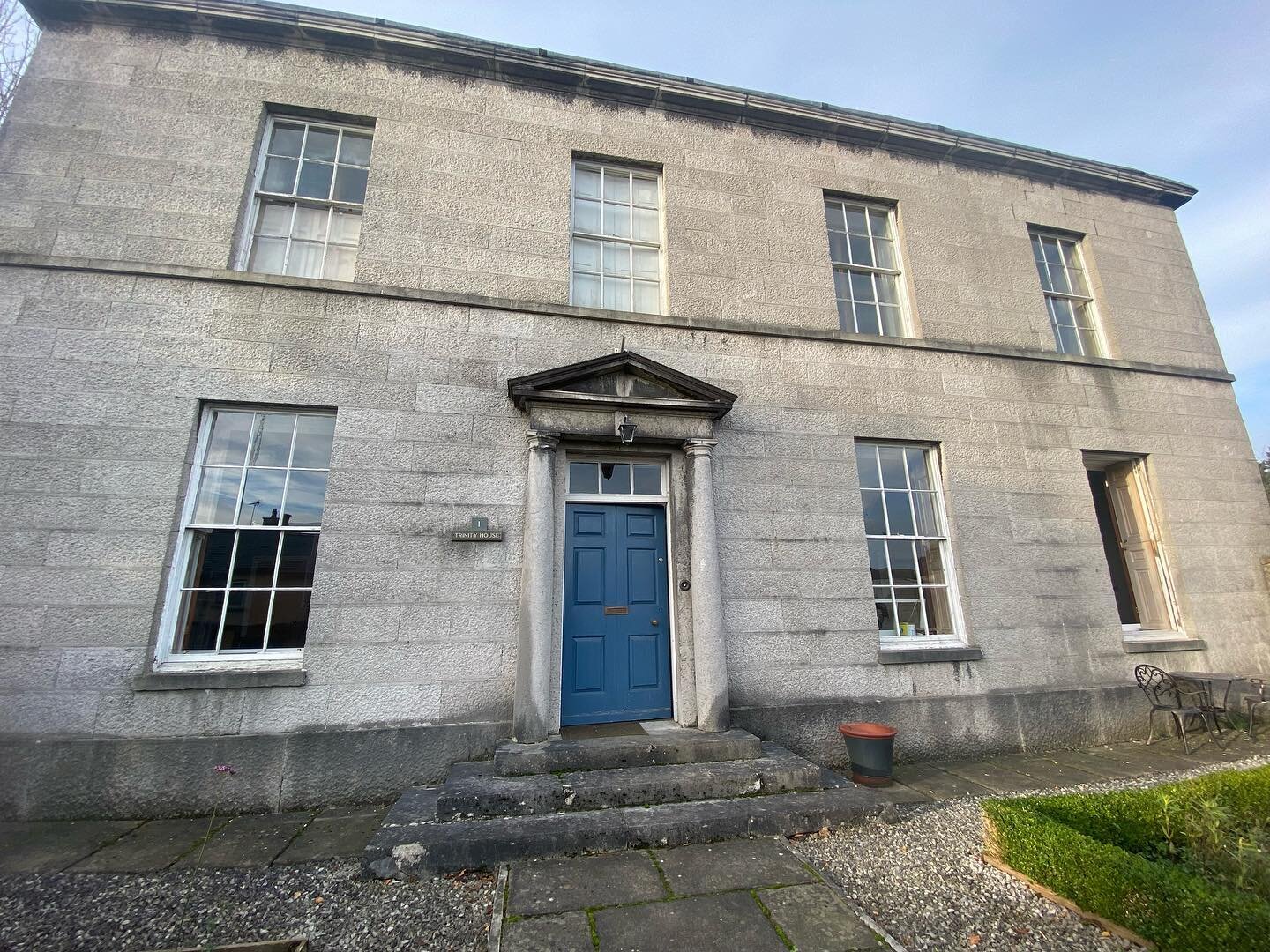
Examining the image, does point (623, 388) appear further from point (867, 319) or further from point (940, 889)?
point (940, 889)

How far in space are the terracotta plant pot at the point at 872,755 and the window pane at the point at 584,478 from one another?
11.0 ft

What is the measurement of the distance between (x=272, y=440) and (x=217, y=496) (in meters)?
0.69

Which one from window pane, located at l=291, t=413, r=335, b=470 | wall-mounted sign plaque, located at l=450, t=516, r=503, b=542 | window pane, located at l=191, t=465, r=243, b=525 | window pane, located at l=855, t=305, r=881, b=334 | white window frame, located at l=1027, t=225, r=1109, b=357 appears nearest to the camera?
window pane, located at l=191, t=465, r=243, b=525

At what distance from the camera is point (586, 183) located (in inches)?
254

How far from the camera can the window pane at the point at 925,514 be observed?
622cm

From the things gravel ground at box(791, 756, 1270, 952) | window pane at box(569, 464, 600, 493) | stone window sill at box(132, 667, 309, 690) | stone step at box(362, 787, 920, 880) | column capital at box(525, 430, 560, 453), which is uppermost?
column capital at box(525, 430, 560, 453)

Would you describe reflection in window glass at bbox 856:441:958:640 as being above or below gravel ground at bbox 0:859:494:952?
above

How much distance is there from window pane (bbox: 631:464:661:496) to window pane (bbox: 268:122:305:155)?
5275 mm

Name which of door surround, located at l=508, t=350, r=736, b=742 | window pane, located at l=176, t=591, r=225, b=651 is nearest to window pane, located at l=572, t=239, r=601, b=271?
door surround, located at l=508, t=350, r=736, b=742

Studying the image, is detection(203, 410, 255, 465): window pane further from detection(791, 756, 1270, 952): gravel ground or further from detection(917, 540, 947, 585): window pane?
detection(917, 540, 947, 585): window pane

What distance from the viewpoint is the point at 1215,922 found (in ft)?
7.76

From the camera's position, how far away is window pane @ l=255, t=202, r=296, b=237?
18.6ft

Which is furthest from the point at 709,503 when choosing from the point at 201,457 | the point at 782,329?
the point at 201,457

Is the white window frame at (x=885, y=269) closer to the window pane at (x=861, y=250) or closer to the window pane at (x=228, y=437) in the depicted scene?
the window pane at (x=861, y=250)
